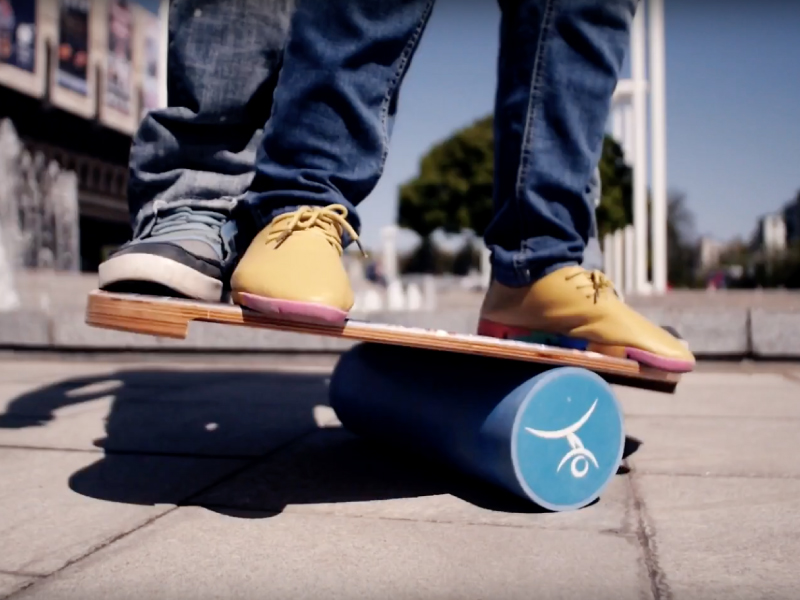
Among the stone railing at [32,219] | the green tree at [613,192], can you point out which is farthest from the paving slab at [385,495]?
the green tree at [613,192]

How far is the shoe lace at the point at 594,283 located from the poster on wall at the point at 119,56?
109 feet

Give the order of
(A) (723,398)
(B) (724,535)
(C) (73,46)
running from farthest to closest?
1. (C) (73,46)
2. (A) (723,398)
3. (B) (724,535)

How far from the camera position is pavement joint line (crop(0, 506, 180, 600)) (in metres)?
0.90

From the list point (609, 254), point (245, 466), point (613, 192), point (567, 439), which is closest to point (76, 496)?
point (245, 466)

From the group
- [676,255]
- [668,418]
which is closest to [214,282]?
[668,418]

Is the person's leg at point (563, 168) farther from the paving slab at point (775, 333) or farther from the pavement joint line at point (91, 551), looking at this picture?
the paving slab at point (775, 333)

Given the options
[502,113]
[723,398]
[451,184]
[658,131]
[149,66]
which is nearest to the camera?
[502,113]

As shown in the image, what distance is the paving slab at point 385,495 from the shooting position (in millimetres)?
1262

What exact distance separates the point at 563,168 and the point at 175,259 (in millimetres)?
755

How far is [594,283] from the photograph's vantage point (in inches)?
59.9

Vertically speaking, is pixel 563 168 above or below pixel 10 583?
above

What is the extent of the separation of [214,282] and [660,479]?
3.01 feet

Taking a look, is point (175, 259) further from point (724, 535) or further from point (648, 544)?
point (724, 535)

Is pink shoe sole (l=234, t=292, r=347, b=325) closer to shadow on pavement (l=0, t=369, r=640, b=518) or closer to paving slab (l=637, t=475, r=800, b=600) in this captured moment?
shadow on pavement (l=0, t=369, r=640, b=518)
